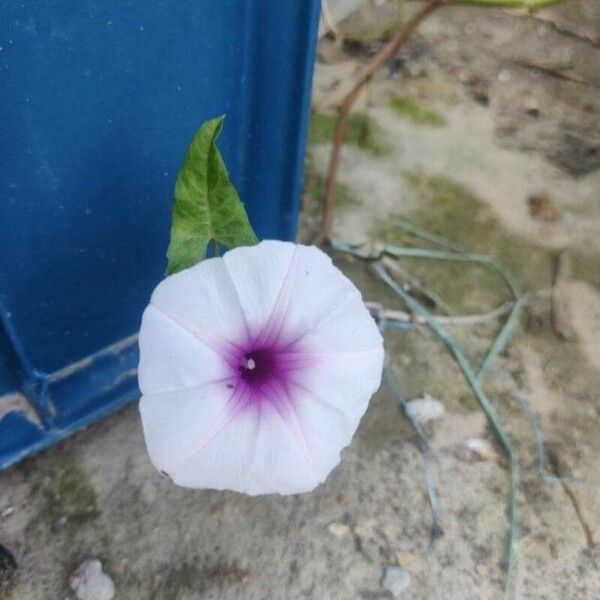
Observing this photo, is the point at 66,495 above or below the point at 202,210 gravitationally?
below

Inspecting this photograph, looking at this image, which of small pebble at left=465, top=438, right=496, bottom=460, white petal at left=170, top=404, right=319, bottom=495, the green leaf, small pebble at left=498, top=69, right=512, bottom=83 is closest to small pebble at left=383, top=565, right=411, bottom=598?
small pebble at left=465, top=438, right=496, bottom=460

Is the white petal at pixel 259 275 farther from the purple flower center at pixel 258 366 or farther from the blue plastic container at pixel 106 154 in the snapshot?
the blue plastic container at pixel 106 154

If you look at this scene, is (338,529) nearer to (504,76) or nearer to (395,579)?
(395,579)

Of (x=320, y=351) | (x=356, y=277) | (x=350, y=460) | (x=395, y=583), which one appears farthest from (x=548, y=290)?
(x=320, y=351)

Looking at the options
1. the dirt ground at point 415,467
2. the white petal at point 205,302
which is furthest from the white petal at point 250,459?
the dirt ground at point 415,467

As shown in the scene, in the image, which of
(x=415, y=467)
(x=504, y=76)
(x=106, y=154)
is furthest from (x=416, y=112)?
(x=106, y=154)

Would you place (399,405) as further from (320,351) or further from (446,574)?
(320,351)

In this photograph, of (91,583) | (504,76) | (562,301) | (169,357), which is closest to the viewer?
(169,357)
